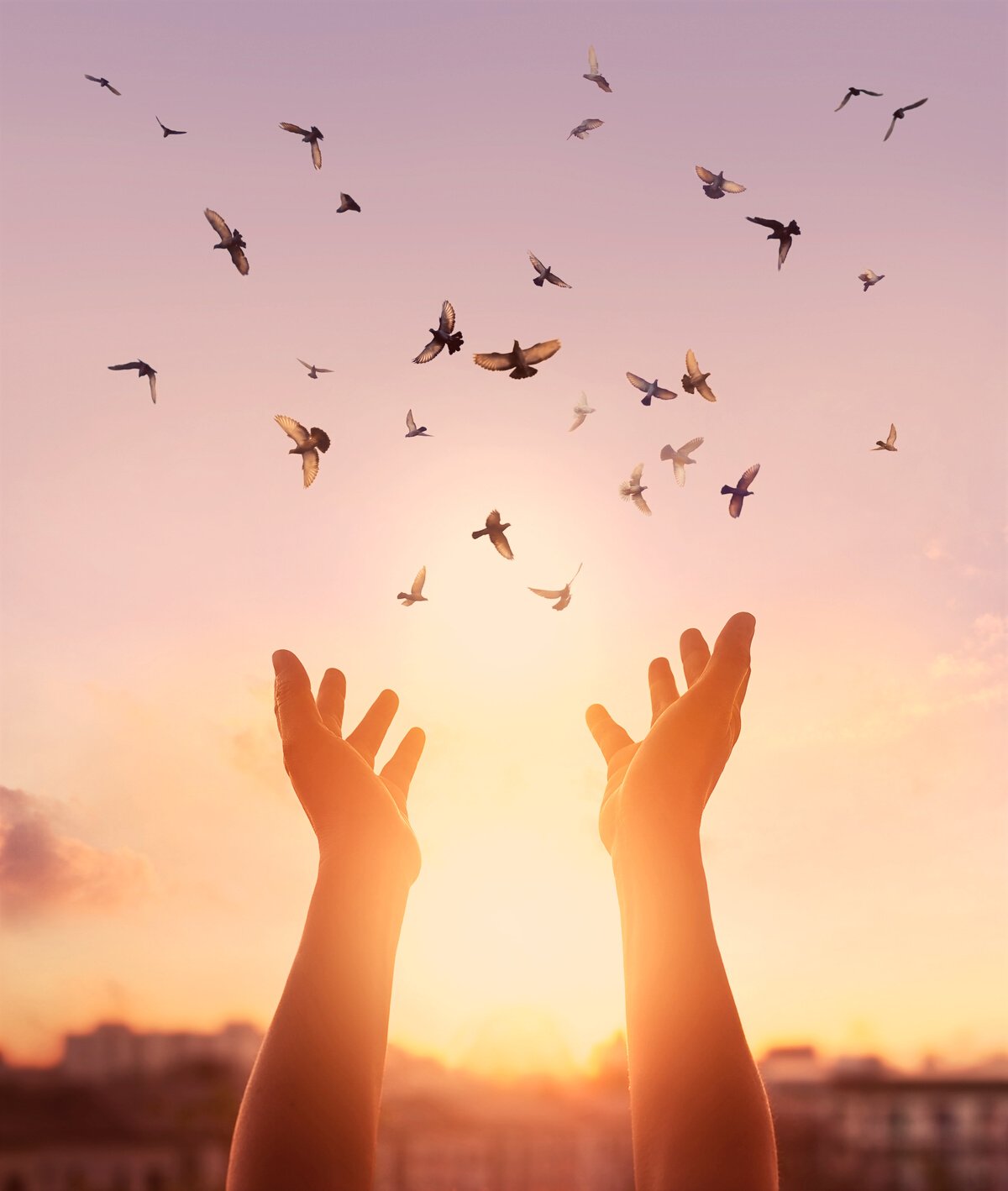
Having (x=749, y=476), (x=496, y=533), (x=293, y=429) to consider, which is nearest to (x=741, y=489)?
(x=749, y=476)

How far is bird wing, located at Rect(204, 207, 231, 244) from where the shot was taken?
39.0 feet

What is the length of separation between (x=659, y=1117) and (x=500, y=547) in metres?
7.65

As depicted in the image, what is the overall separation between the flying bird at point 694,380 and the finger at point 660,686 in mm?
5950

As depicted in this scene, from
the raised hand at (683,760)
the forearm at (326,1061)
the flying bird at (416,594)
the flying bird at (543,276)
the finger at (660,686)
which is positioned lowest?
the forearm at (326,1061)

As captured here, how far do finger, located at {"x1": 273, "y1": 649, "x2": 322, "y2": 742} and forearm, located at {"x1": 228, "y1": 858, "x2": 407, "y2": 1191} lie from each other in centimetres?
127

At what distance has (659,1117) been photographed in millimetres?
3811

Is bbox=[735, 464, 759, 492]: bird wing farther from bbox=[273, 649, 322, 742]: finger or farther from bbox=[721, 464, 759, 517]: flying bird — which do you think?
bbox=[273, 649, 322, 742]: finger

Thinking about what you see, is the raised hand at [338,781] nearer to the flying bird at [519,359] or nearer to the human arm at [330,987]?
the human arm at [330,987]

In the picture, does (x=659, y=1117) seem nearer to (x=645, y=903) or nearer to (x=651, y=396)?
(x=645, y=903)

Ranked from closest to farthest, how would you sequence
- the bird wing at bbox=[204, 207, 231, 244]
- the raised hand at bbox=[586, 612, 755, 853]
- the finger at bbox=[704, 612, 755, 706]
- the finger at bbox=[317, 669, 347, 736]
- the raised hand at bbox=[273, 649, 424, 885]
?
the raised hand at bbox=[586, 612, 755, 853] → the raised hand at bbox=[273, 649, 424, 885] → the finger at bbox=[704, 612, 755, 706] → the finger at bbox=[317, 669, 347, 736] → the bird wing at bbox=[204, 207, 231, 244]

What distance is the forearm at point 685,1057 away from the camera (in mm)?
3613

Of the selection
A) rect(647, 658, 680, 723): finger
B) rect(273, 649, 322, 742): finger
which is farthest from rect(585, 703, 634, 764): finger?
rect(273, 649, 322, 742): finger

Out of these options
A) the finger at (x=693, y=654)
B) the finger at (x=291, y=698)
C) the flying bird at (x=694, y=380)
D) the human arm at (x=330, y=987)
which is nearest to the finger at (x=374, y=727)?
the human arm at (x=330, y=987)

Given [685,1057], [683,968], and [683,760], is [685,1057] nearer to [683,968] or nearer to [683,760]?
[683,968]
